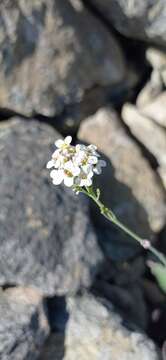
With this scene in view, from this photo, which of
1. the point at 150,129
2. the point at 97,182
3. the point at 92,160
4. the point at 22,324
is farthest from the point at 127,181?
the point at 92,160

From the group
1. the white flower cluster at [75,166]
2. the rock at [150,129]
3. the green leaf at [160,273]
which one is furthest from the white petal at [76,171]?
the rock at [150,129]

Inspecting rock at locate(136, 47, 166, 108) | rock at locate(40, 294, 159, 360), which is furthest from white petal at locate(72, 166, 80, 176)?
rock at locate(136, 47, 166, 108)

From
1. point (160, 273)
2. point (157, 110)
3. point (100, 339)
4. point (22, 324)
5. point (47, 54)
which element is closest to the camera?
point (22, 324)

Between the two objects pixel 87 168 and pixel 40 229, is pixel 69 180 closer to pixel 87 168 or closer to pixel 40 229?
pixel 87 168

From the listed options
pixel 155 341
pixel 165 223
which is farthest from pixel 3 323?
pixel 165 223

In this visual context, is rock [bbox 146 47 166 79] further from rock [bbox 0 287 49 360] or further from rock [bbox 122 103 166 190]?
rock [bbox 0 287 49 360]

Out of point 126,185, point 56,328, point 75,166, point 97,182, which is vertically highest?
point 75,166

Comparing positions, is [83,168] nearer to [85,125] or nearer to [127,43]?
[85,125]
